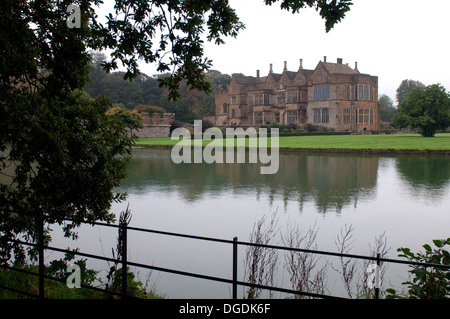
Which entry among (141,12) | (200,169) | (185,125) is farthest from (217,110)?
(141,12)

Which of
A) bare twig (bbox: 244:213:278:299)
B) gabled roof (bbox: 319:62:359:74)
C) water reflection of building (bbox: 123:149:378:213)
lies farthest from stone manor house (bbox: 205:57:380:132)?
bare twig (bbox: 244:213:278:299)

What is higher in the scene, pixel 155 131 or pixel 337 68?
pixel 337 68

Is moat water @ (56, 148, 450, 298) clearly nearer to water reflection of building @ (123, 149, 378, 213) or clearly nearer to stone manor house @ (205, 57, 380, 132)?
water reflection of building @ (123, 149, 378, 213)

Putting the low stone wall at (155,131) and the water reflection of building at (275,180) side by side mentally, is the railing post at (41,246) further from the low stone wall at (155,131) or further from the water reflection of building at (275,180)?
the low stone wall at (155,131)

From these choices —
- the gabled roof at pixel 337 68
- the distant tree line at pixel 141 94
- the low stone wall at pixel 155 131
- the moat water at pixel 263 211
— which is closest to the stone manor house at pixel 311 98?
the gabled roof at pixel 337 68

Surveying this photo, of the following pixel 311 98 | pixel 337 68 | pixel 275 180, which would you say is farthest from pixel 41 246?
pixel 337 68

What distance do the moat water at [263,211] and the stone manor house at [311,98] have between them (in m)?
38.8

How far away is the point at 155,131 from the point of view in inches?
2484

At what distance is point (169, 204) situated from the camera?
1405 cm

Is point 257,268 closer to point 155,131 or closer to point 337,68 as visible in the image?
point 155,131

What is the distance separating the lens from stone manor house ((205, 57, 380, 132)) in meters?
62.1

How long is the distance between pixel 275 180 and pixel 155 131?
149 feet

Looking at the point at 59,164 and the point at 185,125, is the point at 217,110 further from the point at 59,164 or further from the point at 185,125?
the point at 59,164

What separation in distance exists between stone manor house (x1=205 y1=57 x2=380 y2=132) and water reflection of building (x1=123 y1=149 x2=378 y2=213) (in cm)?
3526
